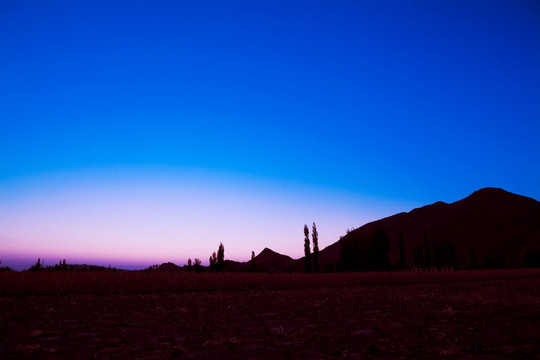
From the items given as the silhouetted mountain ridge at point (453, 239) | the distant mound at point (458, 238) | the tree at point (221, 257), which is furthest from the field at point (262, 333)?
the distant mound at point (458, 238)

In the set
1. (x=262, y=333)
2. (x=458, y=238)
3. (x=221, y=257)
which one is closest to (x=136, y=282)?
(x=262, y=333)

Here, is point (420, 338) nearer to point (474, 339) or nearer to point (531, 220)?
point (474, 339)

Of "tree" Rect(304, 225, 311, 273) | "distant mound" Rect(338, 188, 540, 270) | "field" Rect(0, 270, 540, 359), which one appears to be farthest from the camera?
"distant mound" Rect(338, 188, 540, 270)

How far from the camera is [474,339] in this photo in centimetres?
530

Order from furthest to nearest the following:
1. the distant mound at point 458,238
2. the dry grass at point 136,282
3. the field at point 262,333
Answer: the distant mound at point 458,238 → the dry grass at point 136,282 → the field at point 262,333

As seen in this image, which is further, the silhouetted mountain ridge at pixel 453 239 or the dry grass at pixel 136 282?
the silhouetted mountain ridge at pixel 453 239

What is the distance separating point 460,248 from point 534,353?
12189cm

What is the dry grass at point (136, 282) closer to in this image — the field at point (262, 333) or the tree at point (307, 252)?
the field at point (262, 333)

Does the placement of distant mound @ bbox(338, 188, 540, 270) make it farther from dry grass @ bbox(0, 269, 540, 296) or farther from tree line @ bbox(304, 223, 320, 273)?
dry grass @ bbox(0, 269, 540, 296)

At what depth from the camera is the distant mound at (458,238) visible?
70125 mm

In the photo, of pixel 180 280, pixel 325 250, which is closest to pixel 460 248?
pixel 325 250

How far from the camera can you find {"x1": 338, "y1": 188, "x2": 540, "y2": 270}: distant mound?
70.1 m

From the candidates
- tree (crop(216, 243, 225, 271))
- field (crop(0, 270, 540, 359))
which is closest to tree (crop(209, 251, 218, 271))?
tree (crop(216, 243, 225, 271))

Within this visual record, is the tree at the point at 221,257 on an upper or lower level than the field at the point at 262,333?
upper
